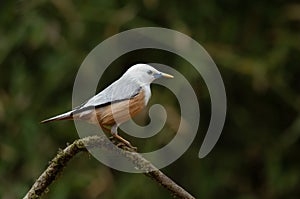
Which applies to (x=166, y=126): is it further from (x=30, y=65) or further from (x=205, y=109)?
(x=30, y=65)

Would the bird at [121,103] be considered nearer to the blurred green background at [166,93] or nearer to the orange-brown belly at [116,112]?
the orange-brown belly at [116,112]

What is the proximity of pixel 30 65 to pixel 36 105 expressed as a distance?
0.96 feet

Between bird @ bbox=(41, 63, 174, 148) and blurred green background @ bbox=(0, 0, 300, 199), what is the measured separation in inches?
95.1

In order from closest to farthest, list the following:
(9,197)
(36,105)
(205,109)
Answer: (9,197), (36,105), (205,109)

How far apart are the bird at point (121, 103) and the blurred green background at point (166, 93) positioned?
2.42 metres

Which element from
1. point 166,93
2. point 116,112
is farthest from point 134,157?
point 166,93

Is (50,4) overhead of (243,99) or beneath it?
overhead

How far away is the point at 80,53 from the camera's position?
12.9 feet

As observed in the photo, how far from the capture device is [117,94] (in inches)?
49.8

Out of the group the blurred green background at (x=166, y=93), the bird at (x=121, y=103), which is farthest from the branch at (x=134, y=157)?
the blurred green background at (x=166, y=93)

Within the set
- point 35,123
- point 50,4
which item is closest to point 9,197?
point 35,123

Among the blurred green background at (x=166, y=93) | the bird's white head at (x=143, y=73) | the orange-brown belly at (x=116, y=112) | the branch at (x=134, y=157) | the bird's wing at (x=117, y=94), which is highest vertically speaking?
the bird's white head at (x=143, y=73)

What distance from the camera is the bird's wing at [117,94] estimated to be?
124 cm

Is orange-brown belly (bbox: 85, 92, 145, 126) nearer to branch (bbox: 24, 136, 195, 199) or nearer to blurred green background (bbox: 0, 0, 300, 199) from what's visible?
branch (bbox: 24, 136, 195, 199)
